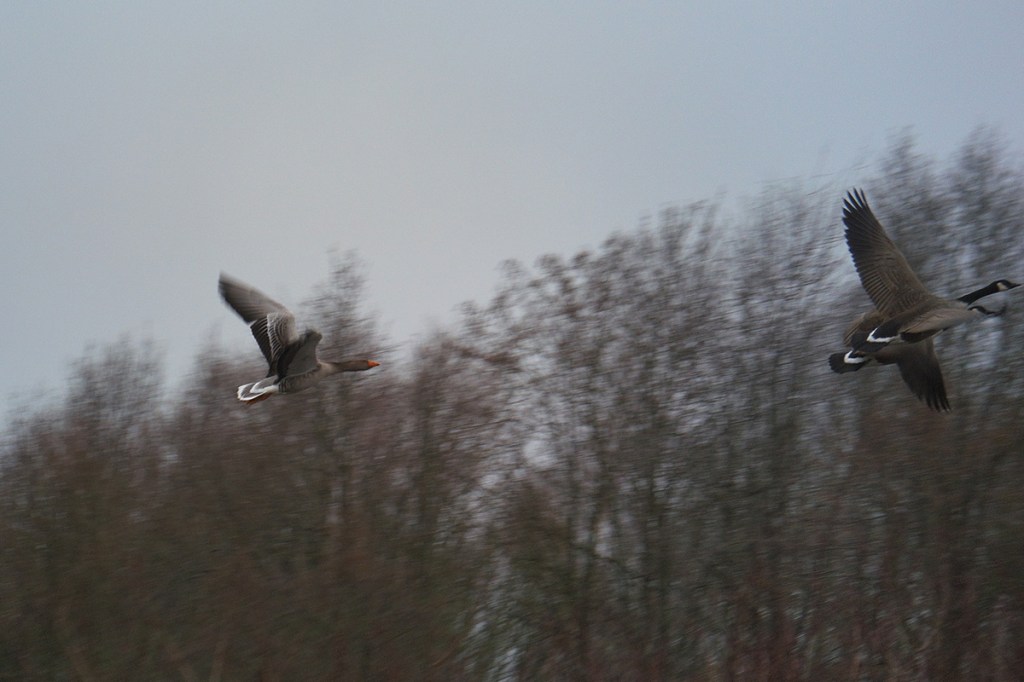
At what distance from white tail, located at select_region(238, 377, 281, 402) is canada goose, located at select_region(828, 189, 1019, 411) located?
614 centimetres

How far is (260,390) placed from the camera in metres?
14.0

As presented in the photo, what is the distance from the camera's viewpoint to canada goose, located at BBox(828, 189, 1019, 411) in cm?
1355

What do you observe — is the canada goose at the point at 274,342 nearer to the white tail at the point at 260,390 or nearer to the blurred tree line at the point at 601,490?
the white tail at the point at 260,390

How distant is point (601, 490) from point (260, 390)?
932 centimetres

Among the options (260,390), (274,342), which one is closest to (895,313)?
(274,342)

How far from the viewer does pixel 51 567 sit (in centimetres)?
1848

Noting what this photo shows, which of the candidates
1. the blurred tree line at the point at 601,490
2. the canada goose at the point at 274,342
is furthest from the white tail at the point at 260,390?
the blurred tree line at the point at 601,490

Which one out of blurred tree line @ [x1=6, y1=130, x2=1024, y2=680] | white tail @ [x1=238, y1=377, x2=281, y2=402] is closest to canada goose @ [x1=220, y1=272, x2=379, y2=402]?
white tail @ [x1=238, y1=377, x2=281, y2=402]

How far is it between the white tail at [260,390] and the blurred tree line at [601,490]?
404 cm

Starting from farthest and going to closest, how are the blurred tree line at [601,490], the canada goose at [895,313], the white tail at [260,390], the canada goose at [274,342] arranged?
the blurred tree line at [601,490] → the white tail at [260,390] → the canada goose at [274,342] → the canada goose at [895,313]

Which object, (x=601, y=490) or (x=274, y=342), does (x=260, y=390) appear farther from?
(x=601, y=490)

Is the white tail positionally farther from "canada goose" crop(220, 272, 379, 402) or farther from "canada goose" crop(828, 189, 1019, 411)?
"canada goose" crop(828, 189, 1019, 411)

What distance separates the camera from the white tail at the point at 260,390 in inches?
546

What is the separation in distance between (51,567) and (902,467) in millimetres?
13707
